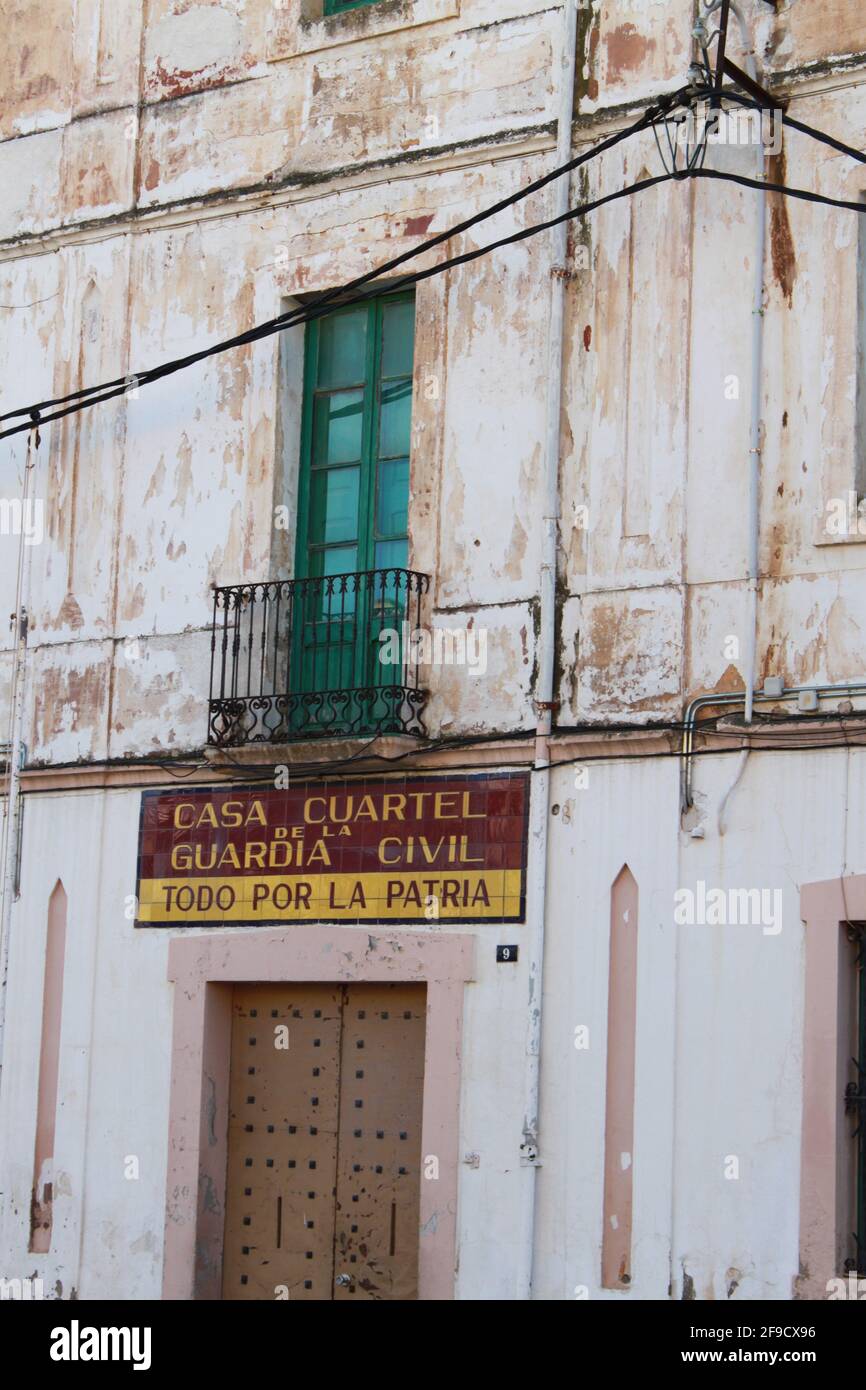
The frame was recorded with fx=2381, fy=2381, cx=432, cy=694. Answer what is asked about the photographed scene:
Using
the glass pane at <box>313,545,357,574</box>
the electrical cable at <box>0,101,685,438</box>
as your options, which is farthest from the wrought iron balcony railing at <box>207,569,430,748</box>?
the electrical cable at <box>0,101,685,438</box>

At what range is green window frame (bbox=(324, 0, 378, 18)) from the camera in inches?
586

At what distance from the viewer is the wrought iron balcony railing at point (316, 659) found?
13.6 meters

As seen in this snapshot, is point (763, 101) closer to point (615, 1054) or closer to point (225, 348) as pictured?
point (225, 348)

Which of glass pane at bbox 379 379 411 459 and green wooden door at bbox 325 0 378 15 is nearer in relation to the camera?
glass pane at bbox 379 379 411 459

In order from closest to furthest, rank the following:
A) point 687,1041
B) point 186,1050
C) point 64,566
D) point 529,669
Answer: point 687,1041 → point 529,669 → point 186,1050 → point 64,566

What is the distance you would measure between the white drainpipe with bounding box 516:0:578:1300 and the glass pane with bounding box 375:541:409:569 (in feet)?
3.70

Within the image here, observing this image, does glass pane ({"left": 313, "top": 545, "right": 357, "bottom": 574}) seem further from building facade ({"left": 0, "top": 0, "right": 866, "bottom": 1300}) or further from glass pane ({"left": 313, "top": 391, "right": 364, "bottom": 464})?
glass pane ({"left": 313, "top": 391, "right": 364, "bottom": 464})

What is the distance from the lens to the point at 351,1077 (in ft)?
45.0

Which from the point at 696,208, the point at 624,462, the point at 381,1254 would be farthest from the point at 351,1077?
the point at 696,208

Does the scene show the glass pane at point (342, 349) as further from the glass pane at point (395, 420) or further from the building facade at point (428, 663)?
the glass pane at point (395, 420)

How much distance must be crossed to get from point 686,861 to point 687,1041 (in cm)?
94

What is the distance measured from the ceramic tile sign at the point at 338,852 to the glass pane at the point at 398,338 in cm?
253

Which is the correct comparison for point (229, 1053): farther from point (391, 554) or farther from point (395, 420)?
point (395, 420)

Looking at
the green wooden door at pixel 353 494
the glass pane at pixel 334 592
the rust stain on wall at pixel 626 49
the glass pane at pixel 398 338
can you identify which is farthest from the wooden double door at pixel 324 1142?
the rust stain on wall at pixel 626 49
